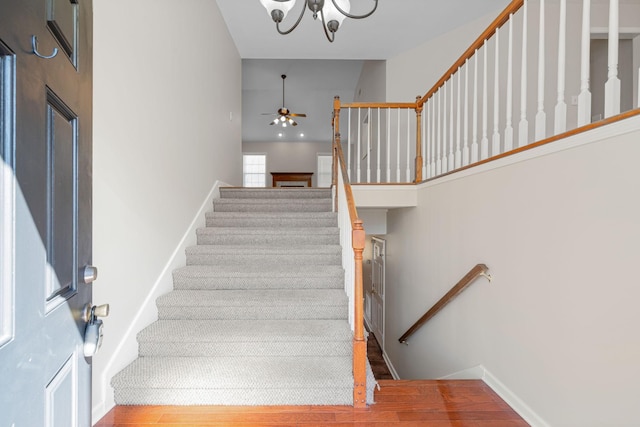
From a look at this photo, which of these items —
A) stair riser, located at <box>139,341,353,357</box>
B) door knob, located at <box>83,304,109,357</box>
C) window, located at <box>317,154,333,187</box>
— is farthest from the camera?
window, located at <box>317,154,333,187</box>

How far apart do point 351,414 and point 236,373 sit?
0.66 meters

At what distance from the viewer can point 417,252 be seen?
11.1ft

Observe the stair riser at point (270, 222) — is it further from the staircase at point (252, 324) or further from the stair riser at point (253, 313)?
the stair riser at point (253, 313)

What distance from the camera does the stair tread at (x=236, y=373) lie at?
5.68ft

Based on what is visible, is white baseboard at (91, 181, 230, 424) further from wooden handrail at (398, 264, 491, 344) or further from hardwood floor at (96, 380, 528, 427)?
wooden handrail at (398, 264, 491, 344)

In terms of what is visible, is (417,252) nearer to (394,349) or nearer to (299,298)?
(299,298)

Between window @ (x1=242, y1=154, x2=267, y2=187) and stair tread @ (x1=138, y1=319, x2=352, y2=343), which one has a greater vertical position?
window @ (x1=242, y1=154, x2=267, y2=187)

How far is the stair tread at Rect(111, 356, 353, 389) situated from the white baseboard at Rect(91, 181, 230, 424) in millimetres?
52

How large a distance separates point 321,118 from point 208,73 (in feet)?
Result: 19.2

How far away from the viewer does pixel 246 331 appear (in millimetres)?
2088

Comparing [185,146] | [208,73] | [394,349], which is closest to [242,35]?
[208,73]

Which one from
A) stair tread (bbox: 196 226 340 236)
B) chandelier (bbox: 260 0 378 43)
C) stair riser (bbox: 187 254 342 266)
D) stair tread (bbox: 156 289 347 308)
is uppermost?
chandelier (bbox: 260 0 378 43)

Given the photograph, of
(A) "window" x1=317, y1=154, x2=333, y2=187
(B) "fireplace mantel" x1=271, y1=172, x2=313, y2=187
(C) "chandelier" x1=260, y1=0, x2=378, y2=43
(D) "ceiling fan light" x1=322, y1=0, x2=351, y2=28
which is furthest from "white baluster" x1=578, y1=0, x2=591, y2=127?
(A) "window" x1=317, y1=154, x2=333, y2=187

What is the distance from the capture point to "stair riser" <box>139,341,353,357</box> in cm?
199
